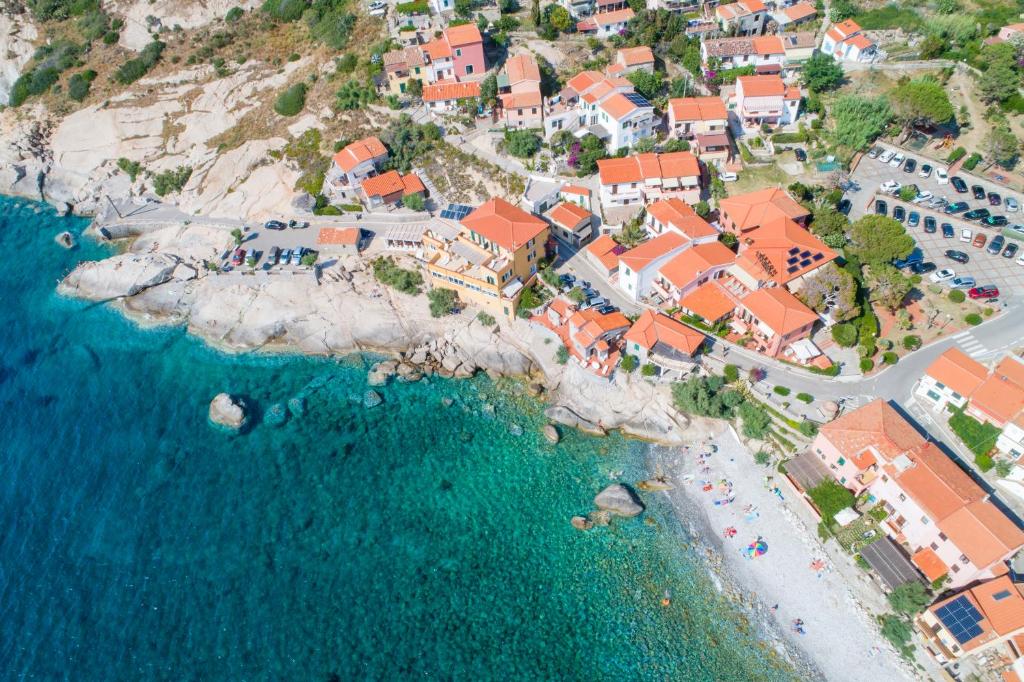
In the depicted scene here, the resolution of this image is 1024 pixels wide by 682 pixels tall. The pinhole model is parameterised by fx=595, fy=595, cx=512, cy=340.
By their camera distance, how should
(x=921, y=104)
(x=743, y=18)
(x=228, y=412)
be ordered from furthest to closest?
(x=743, y=18), (x=921, y=104), (x=228, y=412)

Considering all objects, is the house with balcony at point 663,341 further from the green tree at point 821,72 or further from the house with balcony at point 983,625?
the green tree at point 821,72

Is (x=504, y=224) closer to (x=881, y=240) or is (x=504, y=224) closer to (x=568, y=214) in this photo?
(x=568, y=214)

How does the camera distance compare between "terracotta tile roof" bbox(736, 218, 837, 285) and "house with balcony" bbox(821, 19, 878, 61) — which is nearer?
"terracotta tile roof" bbox(736, 218, 837, 285)

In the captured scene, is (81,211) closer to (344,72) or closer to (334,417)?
(344,72)

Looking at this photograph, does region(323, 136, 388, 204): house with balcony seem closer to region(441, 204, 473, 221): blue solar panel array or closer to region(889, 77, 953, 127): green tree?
region(441, 204, 473, 221): blue solar panel array

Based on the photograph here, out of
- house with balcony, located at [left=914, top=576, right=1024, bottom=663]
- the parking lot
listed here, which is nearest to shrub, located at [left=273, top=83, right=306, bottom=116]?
the parking lot

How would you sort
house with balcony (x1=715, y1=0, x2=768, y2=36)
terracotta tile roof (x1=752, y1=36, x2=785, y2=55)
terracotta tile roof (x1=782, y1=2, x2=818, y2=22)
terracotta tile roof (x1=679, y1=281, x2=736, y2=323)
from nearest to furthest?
terracotta tile roof (x1=679, y1=281, x2=736, y2=323) → terracotta tile roof (x1=752, y1=36, x2=785, y2=55) → house with balcony (x1=715, y1=0, x2=768, y2=36) → terracotta tile roof (x1=782, y1=2, x2=818, y2=22)

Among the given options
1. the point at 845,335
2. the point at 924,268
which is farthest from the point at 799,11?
the point at 845,335
